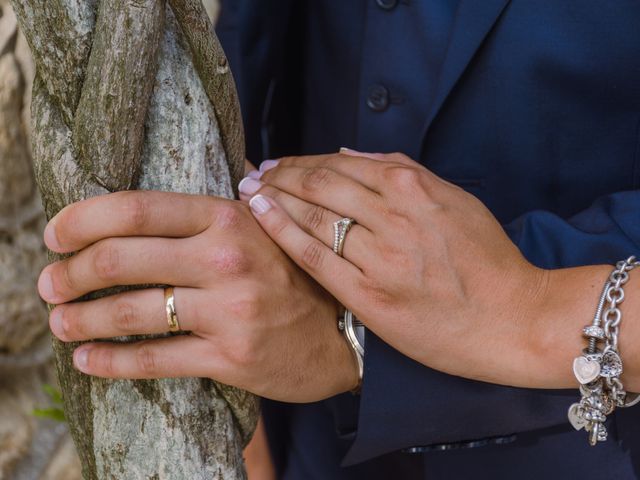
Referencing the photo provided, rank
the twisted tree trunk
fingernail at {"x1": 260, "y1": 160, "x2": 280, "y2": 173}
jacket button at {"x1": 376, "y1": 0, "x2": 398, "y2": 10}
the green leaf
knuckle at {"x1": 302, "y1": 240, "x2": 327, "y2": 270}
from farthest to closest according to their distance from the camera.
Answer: the green leaf < jacket button at {"x1": 376, "y1": 0, "x2": 398, "y2": 10} < fingernail at {"x1": 260, "y1": 160, "x2": 280, "y2": 173} < knuckle at {"x1": 302, "y1": 240, "x2": 327, "y2": 270} < the twisted tree trunk

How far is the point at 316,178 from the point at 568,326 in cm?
31

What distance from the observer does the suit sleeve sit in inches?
36.6

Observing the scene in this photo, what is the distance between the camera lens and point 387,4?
46.5 inches

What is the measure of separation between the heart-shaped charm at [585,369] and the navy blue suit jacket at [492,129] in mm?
123

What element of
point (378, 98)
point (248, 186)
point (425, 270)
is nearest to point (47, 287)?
point (248, 186)

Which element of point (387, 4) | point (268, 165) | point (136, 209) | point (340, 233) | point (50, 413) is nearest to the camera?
point (136, 209)

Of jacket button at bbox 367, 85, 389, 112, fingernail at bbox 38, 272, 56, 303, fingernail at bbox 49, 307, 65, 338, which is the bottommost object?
fingernail at bbox 49, 307, 65, 338

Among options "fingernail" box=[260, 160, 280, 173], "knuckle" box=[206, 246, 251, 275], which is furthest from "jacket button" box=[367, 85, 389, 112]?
"knuckle" box=[206, 246, 251, 275]

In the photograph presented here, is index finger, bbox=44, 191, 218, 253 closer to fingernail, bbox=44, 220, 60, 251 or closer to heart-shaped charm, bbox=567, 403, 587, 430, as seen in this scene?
fingernail, bbox=44, 220, 60, 251

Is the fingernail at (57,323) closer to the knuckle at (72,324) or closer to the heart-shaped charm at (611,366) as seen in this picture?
the knuckle at (72,324)

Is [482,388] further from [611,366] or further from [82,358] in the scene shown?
[82,358]

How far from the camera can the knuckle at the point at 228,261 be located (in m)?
0.80

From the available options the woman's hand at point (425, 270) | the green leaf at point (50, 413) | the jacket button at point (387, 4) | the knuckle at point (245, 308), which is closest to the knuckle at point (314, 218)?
the woman's hand at point (425, 270)

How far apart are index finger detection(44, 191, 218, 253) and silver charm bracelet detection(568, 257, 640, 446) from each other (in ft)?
1.35
